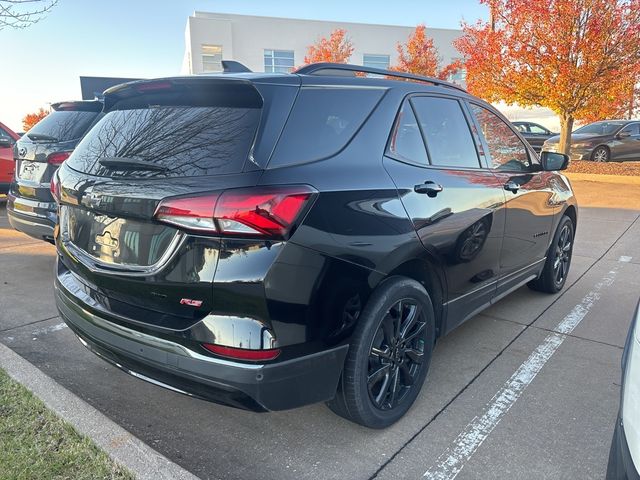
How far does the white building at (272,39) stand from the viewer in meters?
30.6

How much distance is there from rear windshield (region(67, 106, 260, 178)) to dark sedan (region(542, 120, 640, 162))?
51.4ft

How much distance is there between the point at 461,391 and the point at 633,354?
1.61m

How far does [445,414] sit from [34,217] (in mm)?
4320

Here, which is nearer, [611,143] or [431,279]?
[431,279]

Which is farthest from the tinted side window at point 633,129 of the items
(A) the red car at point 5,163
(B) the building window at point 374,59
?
(B) the building window at point 374,59

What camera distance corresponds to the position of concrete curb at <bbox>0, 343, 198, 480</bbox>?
2100 mm

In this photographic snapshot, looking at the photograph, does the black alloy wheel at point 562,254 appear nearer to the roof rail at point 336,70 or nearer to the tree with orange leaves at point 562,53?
the roof rail at point 336,70

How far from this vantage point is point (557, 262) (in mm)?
4734

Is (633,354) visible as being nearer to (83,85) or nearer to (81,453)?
(81,453)

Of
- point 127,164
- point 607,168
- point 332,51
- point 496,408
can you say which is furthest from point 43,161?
point 332,51

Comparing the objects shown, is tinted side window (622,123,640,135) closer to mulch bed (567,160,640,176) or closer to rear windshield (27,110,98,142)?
mulch bed (567,160,640,176)

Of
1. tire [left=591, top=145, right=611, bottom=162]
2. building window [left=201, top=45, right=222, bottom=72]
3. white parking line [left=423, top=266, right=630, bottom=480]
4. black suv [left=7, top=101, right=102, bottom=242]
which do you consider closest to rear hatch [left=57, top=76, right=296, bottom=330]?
white parking line [left=423, top=266, right=630, bottom=480]

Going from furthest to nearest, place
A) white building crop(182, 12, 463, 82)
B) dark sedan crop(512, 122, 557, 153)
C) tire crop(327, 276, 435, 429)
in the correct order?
white building crop(182, 12, 463, 82), dark sedan crop(512, 122, 557, 153), tire crop(327, 276, 435, 429)

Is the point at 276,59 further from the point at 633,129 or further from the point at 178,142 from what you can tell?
the point at 178,142
